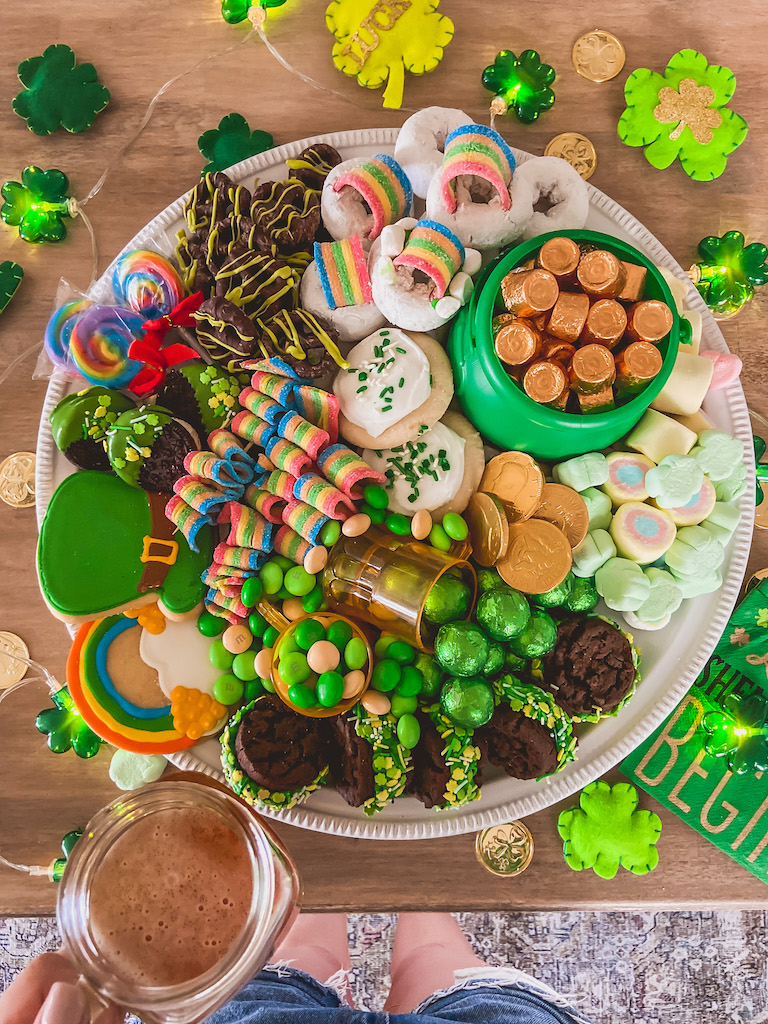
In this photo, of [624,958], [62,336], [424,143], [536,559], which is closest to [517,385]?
[536,559]

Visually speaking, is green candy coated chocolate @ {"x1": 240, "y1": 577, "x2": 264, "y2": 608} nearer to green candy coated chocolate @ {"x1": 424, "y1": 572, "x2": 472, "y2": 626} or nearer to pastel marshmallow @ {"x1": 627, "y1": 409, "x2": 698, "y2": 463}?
green candy coated chocolate @ {"x1": 424, "y1": 572, "x2": 472, "y2": 626}

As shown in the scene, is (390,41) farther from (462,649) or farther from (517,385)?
(462,649)

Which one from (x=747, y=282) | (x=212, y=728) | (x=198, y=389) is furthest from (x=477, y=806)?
(x=747, y=282)

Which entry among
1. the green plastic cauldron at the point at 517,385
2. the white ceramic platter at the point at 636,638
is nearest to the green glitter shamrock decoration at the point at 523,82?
the white ceramic platter at the point at 636,638

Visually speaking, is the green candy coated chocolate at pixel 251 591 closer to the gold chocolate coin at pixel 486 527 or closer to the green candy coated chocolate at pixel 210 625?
the green candy coated chocolate at pixel 210 625

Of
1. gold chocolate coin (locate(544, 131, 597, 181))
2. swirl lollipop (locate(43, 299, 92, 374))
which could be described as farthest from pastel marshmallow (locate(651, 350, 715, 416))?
swirl lollipop (locate(43, 299, 92, 374))
